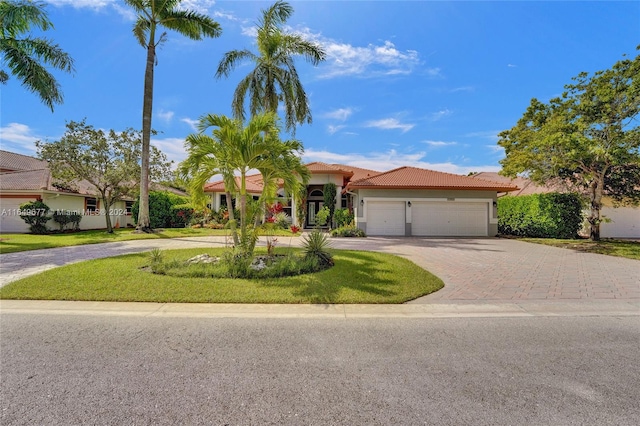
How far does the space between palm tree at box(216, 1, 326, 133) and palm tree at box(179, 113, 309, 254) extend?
10325mm

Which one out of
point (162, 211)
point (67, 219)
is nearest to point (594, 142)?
point (162, 211)

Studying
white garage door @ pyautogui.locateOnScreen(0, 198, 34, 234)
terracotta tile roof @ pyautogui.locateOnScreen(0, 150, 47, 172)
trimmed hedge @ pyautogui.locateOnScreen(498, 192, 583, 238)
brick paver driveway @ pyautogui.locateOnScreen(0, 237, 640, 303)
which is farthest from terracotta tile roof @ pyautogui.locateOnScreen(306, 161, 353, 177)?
terracotta tile roof @ pyautogui.locateOnScreen(0, 150, 47, 172)

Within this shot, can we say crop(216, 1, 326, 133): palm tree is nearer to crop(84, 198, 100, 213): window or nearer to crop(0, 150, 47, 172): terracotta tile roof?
crop(84, 198, 100, 213): window

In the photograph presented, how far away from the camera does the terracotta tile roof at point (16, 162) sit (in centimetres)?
3021

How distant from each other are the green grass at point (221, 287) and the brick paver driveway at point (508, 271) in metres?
0.69

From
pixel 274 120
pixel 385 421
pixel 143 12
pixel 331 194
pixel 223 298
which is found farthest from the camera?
pixel 331 194

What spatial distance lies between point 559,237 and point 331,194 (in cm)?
1452

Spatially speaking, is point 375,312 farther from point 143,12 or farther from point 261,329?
point 143,12

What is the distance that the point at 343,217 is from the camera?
21.3 meters

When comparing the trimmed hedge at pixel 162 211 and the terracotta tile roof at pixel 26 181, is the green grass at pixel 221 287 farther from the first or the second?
the terracotta tile roof at pixel 26 181

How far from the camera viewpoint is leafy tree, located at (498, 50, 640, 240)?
13312 mm

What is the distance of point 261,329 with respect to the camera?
4.55m

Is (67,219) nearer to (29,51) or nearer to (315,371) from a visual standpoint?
(29,51)

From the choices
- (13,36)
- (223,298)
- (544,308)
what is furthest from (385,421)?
(13,36)
